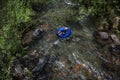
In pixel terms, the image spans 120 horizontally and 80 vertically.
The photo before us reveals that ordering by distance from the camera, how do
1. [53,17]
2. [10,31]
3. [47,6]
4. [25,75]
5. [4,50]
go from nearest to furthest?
[25,75]
[4,50]
[10,31]
[53,17]
[47,6]

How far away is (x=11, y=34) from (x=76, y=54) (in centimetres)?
175

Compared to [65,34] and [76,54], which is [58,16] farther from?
[76,54]

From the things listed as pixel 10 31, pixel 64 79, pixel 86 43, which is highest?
pixel 10 31

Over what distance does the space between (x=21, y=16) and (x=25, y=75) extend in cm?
185

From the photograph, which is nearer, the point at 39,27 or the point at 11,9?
the point at 39,27

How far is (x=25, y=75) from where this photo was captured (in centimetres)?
512

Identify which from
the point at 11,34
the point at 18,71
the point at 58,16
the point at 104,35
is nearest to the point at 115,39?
the point at 104,35

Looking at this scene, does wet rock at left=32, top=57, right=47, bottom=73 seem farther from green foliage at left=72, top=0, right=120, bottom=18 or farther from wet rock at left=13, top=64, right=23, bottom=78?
green foliage at left=72, top=0, right=120, bottom=18

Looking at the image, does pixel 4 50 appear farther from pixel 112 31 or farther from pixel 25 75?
pixel 112 31

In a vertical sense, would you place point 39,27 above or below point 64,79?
above

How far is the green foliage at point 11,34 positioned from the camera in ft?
17.9

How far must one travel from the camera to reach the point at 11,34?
5.97m

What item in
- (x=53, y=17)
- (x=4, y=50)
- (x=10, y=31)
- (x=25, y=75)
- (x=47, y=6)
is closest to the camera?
(x=25, y=75)

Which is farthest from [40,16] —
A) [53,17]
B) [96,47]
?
[96,47]
